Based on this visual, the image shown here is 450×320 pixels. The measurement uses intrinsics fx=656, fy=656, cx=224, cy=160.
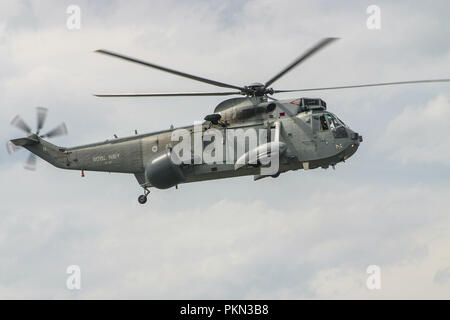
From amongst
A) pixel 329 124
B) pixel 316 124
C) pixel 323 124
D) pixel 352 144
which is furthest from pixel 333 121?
pixel 352 144

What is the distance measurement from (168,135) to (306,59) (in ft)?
30.0

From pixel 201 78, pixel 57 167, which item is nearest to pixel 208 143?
pixel 201 78

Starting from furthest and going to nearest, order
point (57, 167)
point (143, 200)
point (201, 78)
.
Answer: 1. point (57, 167)
2. point (143, 200)
3. point (201, 78)

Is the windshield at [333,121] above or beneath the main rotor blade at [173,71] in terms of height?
beneath

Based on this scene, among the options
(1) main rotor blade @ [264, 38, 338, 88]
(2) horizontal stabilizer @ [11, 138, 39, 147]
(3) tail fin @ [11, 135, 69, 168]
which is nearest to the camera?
(1) main rotor blade @ [264, 38, 338, 88]

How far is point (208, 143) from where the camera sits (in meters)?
32.2

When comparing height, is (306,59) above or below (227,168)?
above

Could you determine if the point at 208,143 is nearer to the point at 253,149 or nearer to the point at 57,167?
the point at 253,149

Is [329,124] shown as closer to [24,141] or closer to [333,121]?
[333,121]

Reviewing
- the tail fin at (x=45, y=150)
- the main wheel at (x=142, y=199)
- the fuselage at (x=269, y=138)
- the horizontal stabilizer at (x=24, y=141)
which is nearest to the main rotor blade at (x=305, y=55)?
the fuselage at (x=269, y=138)

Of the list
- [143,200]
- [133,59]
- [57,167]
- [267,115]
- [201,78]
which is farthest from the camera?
[57,167]

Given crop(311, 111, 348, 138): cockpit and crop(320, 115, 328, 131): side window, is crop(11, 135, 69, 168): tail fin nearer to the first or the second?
crop(311, 111, 348, 138): cockpit

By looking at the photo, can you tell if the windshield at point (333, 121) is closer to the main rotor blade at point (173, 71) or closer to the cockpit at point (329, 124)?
the cockpit at point (329, 124)

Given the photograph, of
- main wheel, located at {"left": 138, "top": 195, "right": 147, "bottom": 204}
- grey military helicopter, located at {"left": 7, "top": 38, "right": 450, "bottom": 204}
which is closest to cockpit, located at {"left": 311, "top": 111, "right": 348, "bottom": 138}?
grey military helicopter, located at {"left": 7, "top": 38, "right": 450, "bottom": 204}
